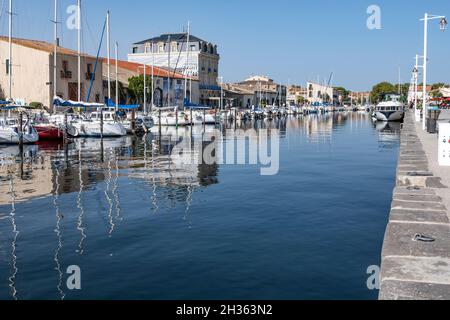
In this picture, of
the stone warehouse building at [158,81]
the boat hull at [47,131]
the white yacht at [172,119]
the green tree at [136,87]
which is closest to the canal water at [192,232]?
the boat hull at [47,131]

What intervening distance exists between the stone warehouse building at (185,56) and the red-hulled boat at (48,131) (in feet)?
229

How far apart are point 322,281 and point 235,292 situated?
1.48 meters

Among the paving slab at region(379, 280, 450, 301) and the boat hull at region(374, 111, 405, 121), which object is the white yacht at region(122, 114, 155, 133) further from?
the paving slab at region(379, 280, 450, 301)

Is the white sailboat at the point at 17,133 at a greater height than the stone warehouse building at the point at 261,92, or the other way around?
the stone warehouse building at the point at 261,92

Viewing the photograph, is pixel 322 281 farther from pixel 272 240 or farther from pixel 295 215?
pixel 295 215

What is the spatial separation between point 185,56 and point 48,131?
74.4 metres

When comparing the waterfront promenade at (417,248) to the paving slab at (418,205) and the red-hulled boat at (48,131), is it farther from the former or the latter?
the red-hulled boat at (48,131)

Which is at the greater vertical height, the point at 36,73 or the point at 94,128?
the point at 36,73

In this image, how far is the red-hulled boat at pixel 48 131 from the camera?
4175cm

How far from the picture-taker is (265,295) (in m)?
8.13

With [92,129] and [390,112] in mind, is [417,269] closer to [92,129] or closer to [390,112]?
[92,129]

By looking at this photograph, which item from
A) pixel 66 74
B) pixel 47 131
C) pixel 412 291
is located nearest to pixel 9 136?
pixel 47 131

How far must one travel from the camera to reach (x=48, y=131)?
4178 cm
